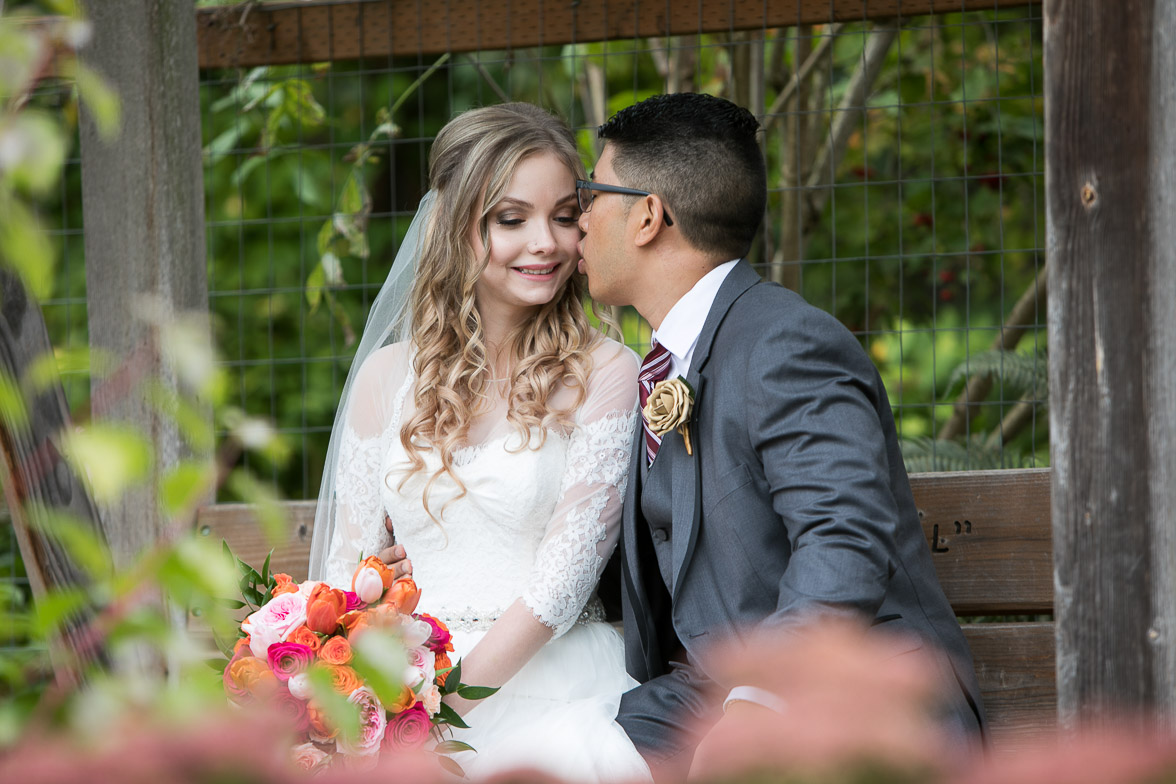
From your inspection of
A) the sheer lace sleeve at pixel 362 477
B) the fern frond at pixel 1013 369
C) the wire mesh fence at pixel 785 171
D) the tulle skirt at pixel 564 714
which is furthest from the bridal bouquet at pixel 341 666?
the fern frond at pixel 1013 369

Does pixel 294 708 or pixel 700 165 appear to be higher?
pixel 700 165

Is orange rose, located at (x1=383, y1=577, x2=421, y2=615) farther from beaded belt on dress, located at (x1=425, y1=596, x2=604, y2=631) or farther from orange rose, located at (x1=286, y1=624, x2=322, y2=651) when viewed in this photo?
beaded belt on dress, located at (x1=425, y1=596, x2=604, y2=631)

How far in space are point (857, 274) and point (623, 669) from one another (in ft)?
9.25

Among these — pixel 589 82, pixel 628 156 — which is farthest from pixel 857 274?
pixel 628 156

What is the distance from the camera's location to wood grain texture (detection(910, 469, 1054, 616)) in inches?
109

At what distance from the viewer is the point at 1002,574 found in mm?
2771

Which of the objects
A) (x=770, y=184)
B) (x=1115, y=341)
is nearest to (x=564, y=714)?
(x=1115, y=341)

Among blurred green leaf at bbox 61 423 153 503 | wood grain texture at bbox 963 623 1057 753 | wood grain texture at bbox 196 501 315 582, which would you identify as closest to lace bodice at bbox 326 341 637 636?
wood grain texture at bbox 196 501 315 582

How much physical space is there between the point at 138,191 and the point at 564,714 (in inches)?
70.4

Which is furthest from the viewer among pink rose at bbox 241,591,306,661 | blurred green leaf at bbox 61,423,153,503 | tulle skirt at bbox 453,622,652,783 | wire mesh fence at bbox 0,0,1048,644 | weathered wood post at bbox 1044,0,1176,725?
wire mesh fence at bbox 0,0,1048,644

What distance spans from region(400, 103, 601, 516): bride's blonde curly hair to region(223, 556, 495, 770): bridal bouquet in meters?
0.66

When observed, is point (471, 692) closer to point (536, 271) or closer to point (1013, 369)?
point (536, 271)

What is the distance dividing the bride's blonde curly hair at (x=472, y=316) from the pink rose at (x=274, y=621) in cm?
74

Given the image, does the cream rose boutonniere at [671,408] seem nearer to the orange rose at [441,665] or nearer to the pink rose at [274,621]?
the orange rose at [441,665]
